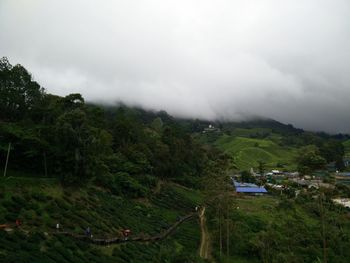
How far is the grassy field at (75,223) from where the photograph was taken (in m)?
34.2

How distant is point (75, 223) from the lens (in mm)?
45062

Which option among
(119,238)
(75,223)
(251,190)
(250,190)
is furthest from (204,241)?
(251,190)

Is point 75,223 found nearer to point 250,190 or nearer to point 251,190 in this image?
point 250,190

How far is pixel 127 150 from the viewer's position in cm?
9400

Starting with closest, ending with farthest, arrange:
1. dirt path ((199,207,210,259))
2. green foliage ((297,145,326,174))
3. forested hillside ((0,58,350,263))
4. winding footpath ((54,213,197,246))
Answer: forested hillside ((0,58,350,263))
winding footpath ((54,213,197,246))
green foliage ((297,145,326,174))
dirt path ((199,207,210,259))

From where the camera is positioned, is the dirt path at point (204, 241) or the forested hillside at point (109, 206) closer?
the forested hillside at point (109, 206)

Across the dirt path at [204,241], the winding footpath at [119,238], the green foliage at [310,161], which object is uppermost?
the green foliage at [310,161]

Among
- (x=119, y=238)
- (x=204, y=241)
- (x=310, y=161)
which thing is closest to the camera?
(x=310, y=161)

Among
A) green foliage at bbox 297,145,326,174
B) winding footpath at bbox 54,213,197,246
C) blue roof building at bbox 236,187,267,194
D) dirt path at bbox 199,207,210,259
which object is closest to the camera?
winding footpath at bbox 54,213,197,246

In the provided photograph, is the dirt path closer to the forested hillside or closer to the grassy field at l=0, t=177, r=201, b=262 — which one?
the forested hillside

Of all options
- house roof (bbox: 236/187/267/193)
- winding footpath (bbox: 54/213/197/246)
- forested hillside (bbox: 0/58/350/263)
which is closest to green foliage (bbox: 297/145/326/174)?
forested hillside (bbox: 0/58/350/263)

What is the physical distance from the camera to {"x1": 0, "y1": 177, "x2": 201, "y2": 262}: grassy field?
112ft

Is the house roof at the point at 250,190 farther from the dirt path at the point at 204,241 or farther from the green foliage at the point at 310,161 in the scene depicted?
the green foliage at the point at 310,161

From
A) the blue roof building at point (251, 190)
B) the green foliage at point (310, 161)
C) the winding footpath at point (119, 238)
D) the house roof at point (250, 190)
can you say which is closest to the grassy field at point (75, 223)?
the winding footpath at point (119, 238)
